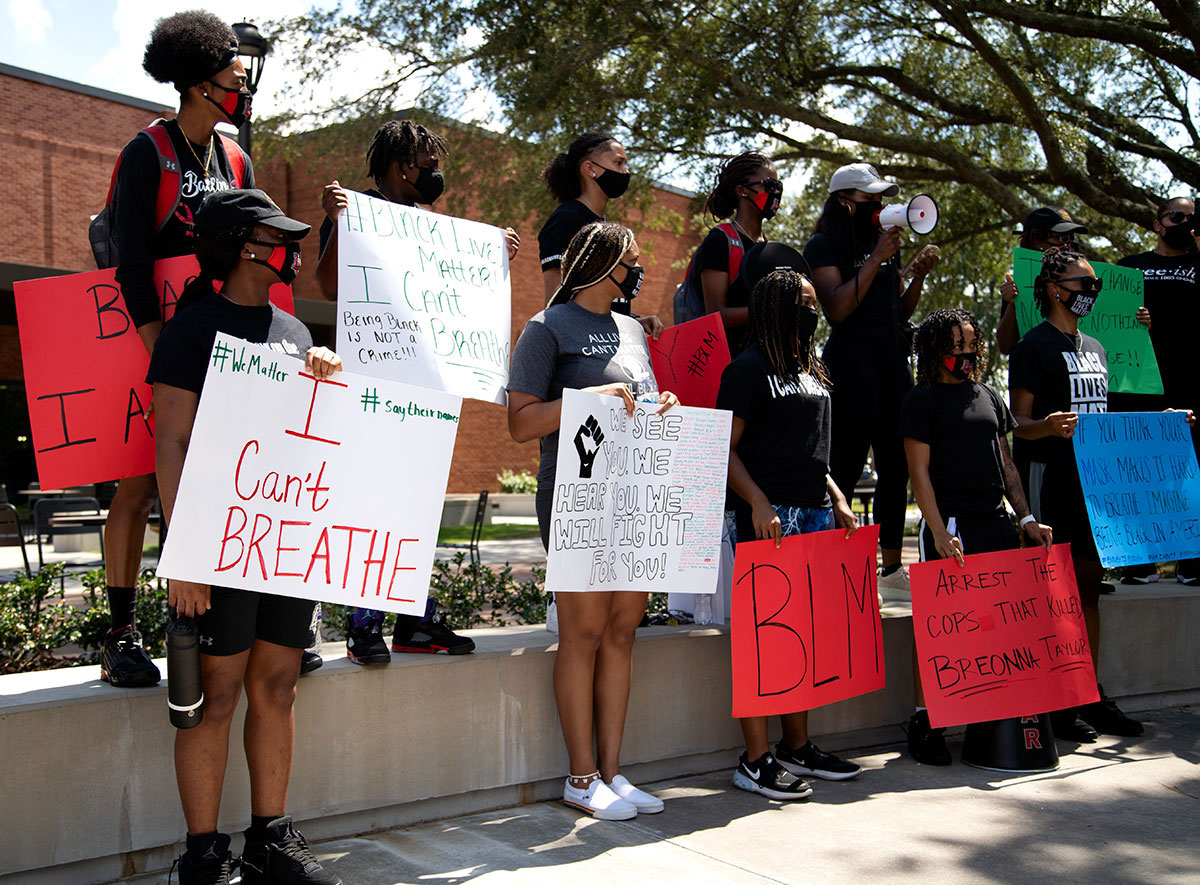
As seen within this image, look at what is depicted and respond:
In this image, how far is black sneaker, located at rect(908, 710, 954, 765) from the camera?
5.09m

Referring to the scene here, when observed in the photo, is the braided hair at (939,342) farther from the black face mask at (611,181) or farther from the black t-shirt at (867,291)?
the black face mask at (611,181)

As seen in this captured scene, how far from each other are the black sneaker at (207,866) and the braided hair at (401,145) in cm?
258

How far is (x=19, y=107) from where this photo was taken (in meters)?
23.8

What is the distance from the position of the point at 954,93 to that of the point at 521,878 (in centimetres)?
1298

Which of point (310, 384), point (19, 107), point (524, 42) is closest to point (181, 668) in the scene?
point (310, 384)

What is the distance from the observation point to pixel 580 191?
495cm

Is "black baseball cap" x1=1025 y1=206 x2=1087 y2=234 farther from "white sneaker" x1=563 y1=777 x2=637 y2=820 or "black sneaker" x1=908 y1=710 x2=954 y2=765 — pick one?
"white sneaker" x1=563 y1=777 x2=637 y2=820

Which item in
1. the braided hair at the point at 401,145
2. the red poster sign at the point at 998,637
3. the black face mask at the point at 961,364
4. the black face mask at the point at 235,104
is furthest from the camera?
the black face mask at the point at 961,364

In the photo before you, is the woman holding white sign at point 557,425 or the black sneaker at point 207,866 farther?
the woman holding white sign at point 557,425

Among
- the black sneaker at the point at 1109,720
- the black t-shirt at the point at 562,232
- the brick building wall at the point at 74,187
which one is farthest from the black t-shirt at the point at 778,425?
the brick building wall at the point at 74,187

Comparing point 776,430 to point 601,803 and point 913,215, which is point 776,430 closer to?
point 913,215

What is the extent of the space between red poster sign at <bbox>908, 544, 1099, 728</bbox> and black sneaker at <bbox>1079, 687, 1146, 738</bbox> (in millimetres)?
555

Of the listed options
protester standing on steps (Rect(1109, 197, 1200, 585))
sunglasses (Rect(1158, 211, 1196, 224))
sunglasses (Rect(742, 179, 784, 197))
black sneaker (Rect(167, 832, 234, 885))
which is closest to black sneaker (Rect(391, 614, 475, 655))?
black sneaker (Rect(167, 832, 234, 885))

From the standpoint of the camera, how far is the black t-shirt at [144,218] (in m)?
3.72
